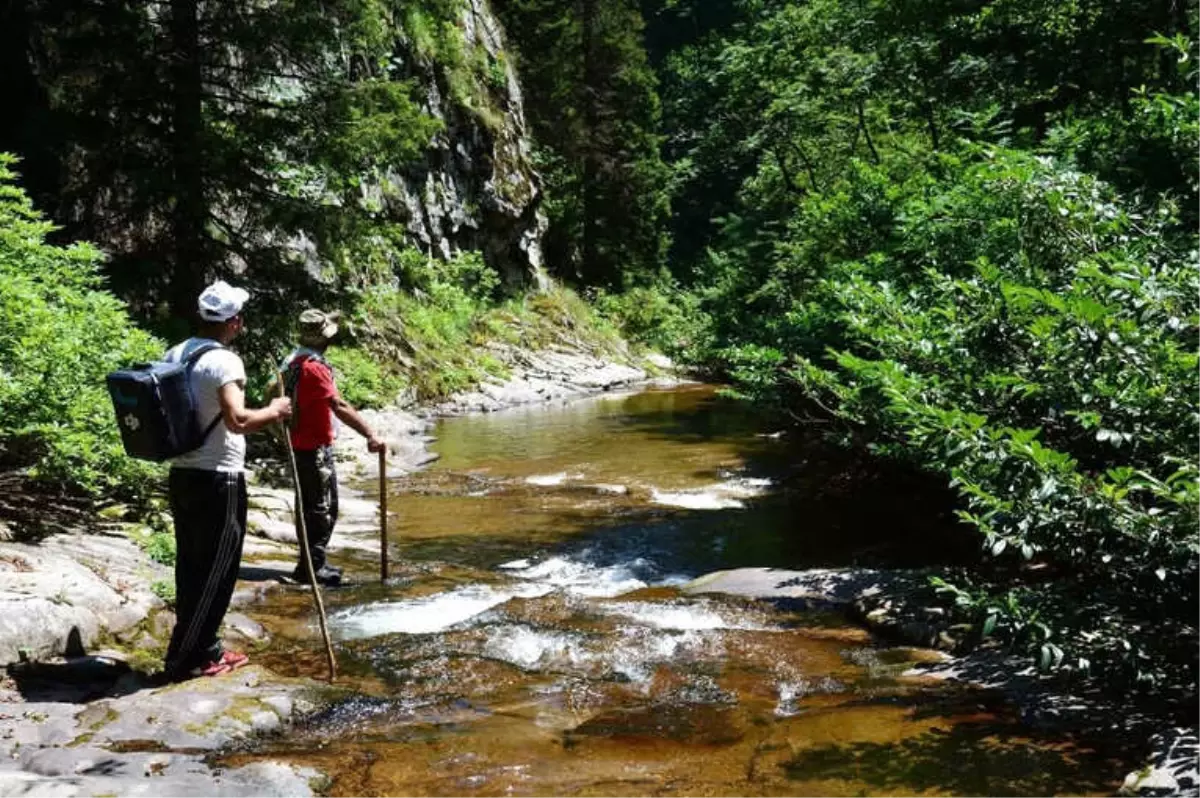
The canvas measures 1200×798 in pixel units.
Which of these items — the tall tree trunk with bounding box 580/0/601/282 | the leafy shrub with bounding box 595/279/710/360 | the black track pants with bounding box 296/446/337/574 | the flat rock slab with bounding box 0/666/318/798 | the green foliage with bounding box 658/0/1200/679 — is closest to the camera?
the flat rock slab with bounding box 0/666/318/798

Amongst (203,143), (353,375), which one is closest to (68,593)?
(203,143)

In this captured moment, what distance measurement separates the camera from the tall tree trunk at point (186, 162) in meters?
11.6

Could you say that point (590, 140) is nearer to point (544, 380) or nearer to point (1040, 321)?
point (544, 380)

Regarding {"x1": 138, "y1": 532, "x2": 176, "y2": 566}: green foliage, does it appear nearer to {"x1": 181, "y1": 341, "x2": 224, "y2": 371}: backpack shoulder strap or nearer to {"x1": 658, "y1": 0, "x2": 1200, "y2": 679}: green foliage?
{"x1": 181, "y1": 341, "x2": 224, "y2": 371}: backpack shoulder strap

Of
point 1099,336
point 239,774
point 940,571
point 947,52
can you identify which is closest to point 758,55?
point 947,52

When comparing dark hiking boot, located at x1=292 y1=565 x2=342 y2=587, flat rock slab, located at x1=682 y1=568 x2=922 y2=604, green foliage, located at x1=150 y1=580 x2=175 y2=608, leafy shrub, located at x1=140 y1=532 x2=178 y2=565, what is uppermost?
leafy shrub, located at x1=140 y1=532 x2=178 y2=565

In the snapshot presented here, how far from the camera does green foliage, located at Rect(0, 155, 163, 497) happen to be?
6.08 m

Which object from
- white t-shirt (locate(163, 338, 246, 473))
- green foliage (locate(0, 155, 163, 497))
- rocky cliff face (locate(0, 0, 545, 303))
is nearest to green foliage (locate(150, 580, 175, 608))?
green foliage (locate(0, 155, 163, 497))

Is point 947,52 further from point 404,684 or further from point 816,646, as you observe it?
point 404,684

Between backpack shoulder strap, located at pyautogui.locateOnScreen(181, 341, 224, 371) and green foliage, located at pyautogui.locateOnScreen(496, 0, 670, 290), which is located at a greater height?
green foliage, located at pyautogui.locateOnScreen(496, 0, 670, 290)

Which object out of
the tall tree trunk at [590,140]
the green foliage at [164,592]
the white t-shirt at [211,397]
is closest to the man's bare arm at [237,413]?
the white t-shirt at [211,397]

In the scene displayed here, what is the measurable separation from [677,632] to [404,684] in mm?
1892

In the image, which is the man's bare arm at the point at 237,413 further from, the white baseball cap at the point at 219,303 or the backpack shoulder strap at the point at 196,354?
the white baseball cap at the point at 219,303

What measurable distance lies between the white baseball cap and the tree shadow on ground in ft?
11.6
